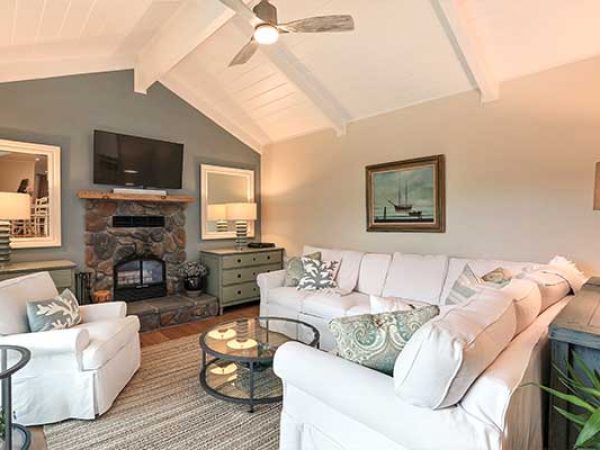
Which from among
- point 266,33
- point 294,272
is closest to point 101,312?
point 294,272

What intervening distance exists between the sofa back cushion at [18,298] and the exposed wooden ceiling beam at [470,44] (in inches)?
147

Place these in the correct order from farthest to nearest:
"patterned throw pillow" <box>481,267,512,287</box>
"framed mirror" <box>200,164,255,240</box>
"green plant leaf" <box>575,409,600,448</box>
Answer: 1. "framed mirror" <box>200,164,255,240</box>
2. "patterned throw pillow" <box>481,267,512,287</box>
3. "green plant leaf" <box>575,409,600,448</box>

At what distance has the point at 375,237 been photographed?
4348 millimetres

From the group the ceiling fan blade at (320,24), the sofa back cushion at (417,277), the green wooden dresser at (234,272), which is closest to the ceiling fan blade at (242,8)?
the ceiling fan blade at (320,24)

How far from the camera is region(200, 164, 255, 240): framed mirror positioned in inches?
199

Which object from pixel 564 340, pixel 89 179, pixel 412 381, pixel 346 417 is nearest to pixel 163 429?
pixel 346 417

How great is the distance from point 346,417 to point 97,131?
416 cm

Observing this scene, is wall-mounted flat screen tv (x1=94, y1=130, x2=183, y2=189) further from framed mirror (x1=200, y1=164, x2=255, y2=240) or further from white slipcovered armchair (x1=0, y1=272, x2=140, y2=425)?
white slipcovered armchair (x1=0, y1=272, x2=140, y2=425)

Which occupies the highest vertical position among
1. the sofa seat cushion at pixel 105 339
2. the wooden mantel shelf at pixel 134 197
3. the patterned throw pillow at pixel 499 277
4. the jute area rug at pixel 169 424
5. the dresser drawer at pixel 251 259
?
the wooden mantel shelf at pixel 134 197

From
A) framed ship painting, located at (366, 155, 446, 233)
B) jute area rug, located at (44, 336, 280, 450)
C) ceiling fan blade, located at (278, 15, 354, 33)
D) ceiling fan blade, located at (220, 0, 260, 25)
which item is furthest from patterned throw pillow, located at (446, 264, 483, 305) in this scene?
ceiling fan blade, located at (220, 0, 260, 25)

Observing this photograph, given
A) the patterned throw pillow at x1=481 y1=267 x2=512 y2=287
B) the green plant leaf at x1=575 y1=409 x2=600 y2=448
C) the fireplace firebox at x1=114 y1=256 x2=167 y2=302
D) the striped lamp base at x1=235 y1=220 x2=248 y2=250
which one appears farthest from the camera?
the striped lamp base at x1=235 y1=220 x2=248 y2=250

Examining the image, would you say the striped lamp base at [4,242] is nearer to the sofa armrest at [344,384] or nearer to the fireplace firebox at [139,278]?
the fireplace firebox at [139,278]

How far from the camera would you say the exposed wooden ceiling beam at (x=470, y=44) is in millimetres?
2600

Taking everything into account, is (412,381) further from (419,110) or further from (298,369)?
(419,110)
